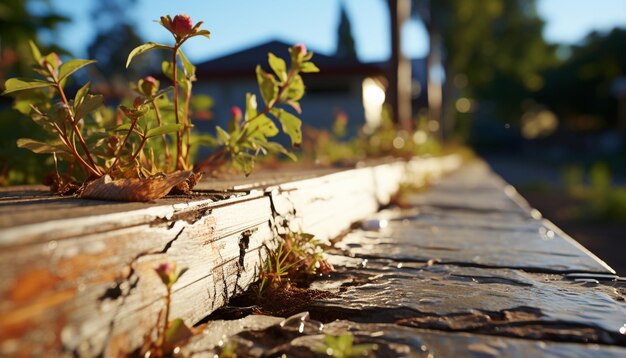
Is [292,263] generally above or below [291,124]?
below

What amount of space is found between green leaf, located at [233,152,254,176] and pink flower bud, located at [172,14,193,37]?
1.94 feet

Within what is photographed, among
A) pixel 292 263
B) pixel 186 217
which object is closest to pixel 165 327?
pixel 186 217

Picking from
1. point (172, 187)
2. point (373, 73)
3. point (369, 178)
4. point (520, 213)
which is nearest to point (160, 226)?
point (172, 187)

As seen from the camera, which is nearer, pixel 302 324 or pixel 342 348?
pixel 342 348

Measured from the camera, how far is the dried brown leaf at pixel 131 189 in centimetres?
121

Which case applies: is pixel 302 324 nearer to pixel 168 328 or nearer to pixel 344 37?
pixel 168 328

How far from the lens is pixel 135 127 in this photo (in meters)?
1.53

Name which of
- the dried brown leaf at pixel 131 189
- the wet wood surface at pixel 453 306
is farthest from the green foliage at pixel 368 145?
the dried brown leaf at pixel 131 189

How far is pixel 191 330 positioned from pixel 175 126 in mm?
559

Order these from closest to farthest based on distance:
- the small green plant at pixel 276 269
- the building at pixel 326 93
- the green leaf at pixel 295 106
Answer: the small green plant at pixel 276 269, the green leaf at pixel 295 106, the building at pixel 326 93

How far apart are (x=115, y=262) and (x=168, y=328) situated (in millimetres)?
186

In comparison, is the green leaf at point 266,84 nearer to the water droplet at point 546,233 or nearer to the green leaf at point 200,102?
the green leaf at point 200,102

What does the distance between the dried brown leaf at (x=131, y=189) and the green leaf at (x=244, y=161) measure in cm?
55

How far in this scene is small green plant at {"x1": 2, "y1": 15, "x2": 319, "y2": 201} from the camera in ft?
4.31
